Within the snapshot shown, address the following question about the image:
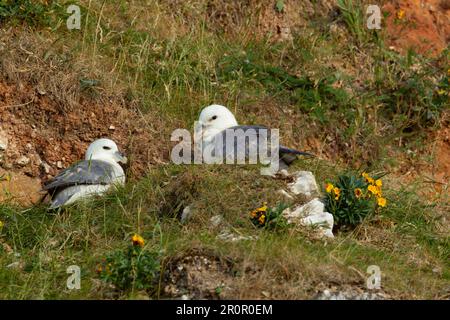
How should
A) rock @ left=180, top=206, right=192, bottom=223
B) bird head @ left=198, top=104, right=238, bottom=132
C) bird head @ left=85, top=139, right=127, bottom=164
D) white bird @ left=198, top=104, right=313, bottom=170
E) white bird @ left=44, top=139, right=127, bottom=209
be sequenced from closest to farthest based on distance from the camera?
rock @ left=180, top=206, right=192, bottom=223
white bird @ left=44, top=139, right=127, bottom=209
white bird @ left=198, top=104, right=313, bottom=170
bird head @ left=85, top=139, right=127, bottom=164
bird head @ left=198, top=104, right=238, bottom=132

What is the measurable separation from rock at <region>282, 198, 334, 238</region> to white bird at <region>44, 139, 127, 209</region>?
4.33 ft

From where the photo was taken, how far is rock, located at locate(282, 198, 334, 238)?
5230mm

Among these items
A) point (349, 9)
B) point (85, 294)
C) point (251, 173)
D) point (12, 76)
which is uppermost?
point (349, 9)

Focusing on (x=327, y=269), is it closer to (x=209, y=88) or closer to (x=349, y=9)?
(x=209, y=88)

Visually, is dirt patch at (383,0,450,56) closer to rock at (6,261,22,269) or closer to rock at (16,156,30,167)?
rock at (16,156,30,167)

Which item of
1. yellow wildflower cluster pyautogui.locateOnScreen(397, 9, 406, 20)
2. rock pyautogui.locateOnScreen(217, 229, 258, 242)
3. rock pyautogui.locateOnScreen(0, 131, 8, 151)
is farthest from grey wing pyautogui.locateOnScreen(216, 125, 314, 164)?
yellow wildflower cluster pyautogui.locateOnScreen(397, 9, 406, 20)

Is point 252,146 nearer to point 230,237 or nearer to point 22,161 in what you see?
point 230,237

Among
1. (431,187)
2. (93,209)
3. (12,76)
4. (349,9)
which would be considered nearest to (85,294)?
(93,209)

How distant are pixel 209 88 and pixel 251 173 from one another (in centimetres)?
139

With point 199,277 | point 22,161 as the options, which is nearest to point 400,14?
point 22,161

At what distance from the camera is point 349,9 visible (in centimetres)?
778

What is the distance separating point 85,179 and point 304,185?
1.47 meters

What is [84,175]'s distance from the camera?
19.4ft

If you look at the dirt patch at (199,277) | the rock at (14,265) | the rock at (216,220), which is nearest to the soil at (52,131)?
the rock at (216,220)
